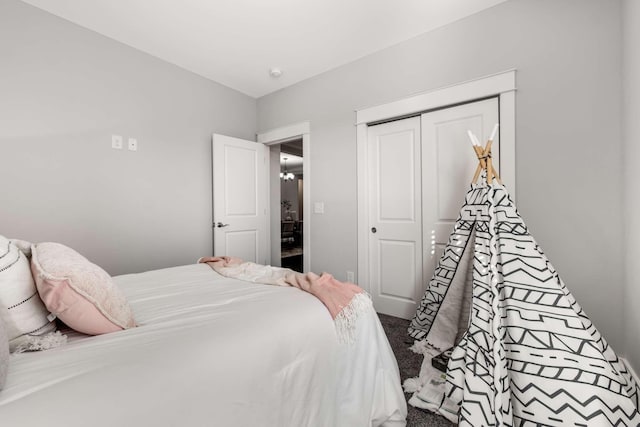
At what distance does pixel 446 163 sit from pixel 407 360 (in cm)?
167

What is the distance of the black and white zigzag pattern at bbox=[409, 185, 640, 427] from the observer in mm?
1140

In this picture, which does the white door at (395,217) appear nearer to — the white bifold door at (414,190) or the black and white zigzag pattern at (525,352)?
the white bifold door at (414,190)

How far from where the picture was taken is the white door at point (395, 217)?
2.65 m

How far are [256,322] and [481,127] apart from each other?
91.6 inches

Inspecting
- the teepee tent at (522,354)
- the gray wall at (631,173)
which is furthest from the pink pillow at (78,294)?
the gray wall at (631,173)

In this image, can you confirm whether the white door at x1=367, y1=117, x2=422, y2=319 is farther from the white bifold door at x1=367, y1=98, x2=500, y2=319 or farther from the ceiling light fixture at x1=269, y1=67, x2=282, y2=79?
the ceiling light fixture at x1=269, y1=67, x2=282, y2=79

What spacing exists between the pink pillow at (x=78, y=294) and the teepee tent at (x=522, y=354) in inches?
60.2

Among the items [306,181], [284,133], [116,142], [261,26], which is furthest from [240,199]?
[261,26]

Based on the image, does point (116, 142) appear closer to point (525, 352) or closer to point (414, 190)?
point (414, 190)

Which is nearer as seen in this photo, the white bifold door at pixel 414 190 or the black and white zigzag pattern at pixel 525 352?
the black and white zigzag pattern at pixel 525 352

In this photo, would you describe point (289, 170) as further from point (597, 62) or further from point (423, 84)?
point (597, 62)

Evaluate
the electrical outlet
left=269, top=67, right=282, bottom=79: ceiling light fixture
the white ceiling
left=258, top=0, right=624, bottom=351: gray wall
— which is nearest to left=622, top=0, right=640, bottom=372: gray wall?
left=258, top=0, right=624, bottom=351: gray wall

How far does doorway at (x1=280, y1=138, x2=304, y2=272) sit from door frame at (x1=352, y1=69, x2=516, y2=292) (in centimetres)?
191

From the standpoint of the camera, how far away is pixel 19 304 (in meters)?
0.85
